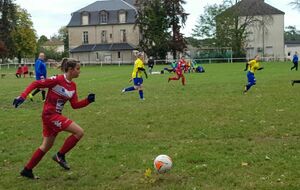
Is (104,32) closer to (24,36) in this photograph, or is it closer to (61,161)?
(24,36)

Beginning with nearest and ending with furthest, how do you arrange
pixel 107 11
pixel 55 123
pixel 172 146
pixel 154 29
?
pixel 55 123
pixel 172 146
pixel 154 29
pixel 107 11

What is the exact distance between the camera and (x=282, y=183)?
21.6 ft

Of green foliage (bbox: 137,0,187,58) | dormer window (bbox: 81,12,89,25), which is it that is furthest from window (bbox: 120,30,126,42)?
green foliage (bbox: 137,0,187,58)

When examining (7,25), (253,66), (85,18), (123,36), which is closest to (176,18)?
(123,36)

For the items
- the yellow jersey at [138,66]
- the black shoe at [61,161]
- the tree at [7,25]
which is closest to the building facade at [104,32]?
the tree at [7,25]

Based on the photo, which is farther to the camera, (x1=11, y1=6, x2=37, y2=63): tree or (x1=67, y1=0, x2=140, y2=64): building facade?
(x1=11, y1=6, x2=37, y2=63): tree

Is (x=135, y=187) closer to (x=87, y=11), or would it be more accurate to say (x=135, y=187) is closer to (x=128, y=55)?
(x=128, y=55)

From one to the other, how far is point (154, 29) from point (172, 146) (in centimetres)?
7154

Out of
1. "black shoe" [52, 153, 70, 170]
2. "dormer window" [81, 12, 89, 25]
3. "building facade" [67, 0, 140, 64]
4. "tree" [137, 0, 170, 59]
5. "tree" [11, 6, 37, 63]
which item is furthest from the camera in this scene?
"tree" [11, 6, 37, 63]

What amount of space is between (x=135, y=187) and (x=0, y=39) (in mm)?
83191

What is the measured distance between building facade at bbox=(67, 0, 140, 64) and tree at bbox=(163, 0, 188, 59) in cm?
1164

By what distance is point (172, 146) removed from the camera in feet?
30.8

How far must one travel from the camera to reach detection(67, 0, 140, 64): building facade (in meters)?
91.1

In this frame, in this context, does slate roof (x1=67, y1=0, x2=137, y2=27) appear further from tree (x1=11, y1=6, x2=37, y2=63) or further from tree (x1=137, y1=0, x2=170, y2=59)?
tree (x1=11, y1=6, x2=37, y2=63)
